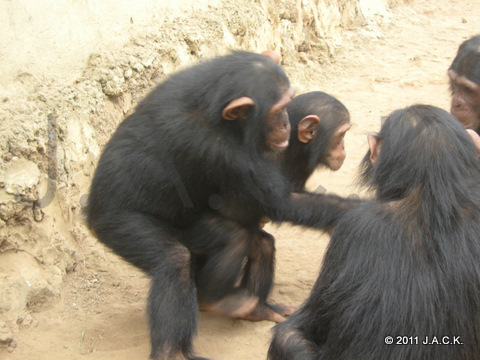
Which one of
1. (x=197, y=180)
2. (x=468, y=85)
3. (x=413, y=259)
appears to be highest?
(x=468, y=85)

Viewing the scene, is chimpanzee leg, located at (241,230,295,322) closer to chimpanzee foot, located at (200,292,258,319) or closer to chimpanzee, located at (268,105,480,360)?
chimpanzee foot, located at (200,292,258,319)

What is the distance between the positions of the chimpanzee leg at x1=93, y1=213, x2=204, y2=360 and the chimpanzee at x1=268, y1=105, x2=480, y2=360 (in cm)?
113

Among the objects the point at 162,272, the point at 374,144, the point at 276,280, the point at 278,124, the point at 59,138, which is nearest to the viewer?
the point at 374,144

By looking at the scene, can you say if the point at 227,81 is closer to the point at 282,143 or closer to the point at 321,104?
the point at 282,143

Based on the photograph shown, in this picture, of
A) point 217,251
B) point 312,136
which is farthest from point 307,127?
point 217,251

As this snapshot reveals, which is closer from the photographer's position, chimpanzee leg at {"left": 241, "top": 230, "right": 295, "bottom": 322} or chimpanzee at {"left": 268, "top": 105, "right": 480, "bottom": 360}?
chimpanzee at {"left": 268, "top": 105, "right": 480, "bottom": 360}

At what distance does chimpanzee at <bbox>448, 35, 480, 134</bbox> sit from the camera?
17.5 ft

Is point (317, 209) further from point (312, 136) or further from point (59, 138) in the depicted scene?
point (59, 138)

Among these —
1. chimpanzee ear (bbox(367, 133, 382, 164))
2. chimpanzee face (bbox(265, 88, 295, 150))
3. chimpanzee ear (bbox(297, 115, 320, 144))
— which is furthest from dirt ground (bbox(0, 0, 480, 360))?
chimpanzee ear (bbox(367, 133, 382, 164))

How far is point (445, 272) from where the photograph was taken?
2891 mm

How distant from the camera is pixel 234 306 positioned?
4.81 m

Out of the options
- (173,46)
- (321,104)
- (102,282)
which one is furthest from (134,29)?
(102,282)

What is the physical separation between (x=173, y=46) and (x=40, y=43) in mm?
1976

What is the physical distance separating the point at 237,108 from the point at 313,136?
4.33 feet
